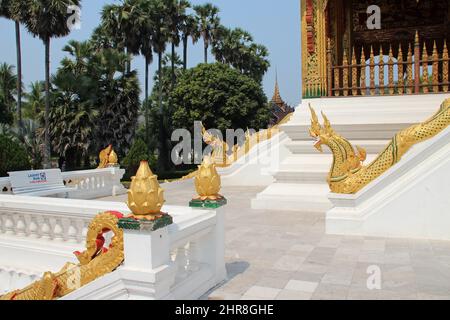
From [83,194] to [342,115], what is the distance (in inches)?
Result: 251

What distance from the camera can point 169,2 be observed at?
30.4 m

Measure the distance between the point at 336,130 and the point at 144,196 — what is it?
261 inches

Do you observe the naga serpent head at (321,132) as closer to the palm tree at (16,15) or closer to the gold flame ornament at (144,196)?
the gold flame ornament at (144,196)

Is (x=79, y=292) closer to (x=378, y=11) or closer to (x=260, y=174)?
(x=260, y=174)

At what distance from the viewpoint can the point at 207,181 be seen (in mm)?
4223

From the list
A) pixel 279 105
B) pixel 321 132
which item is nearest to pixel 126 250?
pixel 321 132

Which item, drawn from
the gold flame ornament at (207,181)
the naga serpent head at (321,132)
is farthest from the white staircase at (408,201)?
the gold flame ornament at (207,181)

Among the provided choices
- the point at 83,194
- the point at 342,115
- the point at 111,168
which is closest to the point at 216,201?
the point at 342,115

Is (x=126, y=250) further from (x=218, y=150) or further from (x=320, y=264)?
(x=218, y=150)

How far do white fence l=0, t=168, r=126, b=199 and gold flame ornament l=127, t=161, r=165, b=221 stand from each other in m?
7.53

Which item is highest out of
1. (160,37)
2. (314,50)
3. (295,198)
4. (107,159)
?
(160,37)

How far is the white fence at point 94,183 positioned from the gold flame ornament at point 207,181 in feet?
22.1

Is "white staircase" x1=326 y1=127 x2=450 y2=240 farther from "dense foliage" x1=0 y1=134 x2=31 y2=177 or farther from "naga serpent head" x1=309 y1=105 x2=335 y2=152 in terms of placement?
"dense foliage" x1=0 y1=134 x2=31 y2=177

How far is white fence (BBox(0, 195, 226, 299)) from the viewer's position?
126 inches
